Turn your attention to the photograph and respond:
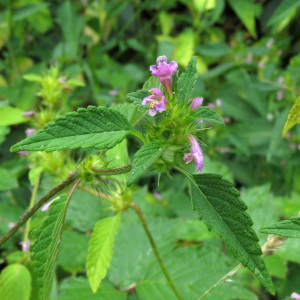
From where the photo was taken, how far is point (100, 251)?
0.94 m

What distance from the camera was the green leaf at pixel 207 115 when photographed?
67 centimetres

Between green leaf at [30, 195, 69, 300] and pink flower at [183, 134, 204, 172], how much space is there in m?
0.24

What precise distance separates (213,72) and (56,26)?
51.7 inches

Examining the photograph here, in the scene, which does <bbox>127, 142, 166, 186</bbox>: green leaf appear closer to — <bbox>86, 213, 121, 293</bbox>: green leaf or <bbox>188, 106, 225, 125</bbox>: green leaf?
<bbox>188, 106, 225, 125</bbox>: green leaf

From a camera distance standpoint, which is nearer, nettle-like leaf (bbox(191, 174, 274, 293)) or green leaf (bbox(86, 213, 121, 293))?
nettle-like leaf (bbox(191, 174, 274, 293))

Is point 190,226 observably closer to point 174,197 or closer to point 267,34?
point 174,197

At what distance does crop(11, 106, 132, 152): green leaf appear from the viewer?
64 cm

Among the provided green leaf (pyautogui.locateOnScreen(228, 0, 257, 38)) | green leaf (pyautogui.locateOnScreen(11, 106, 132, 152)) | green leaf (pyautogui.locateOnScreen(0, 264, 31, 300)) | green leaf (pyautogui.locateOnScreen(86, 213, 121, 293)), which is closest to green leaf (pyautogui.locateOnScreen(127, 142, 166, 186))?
green leaf (pyautogui.locateOnScreen(11, 106, 132, 152))

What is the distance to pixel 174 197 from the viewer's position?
69.7 inches

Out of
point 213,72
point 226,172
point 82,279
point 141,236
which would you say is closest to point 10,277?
point 82,279

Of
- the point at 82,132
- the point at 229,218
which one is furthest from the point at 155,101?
the point at 229,218

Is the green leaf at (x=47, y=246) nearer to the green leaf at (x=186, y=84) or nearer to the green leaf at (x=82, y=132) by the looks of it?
the green leaf at (x=82, y=132)

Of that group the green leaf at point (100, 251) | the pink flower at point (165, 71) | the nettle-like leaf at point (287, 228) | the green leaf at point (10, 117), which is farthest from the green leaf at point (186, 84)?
the green leaf at point (10, 117)

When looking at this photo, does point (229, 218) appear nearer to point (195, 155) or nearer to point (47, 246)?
point (195, 155)
